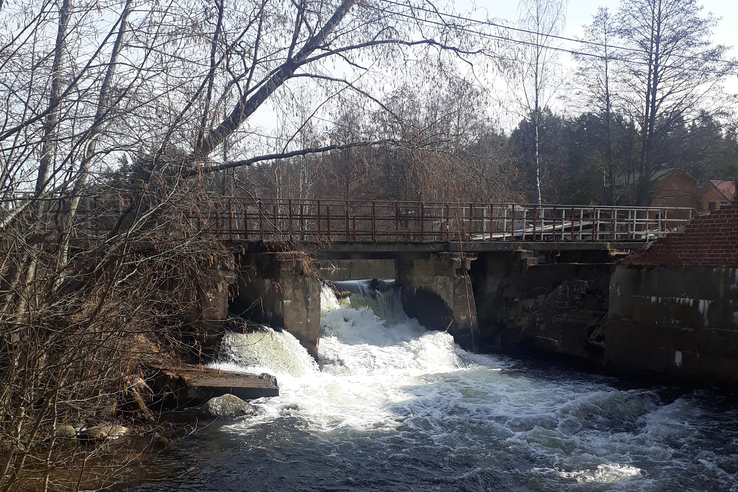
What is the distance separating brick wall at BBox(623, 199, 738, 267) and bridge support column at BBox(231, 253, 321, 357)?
7.67 m

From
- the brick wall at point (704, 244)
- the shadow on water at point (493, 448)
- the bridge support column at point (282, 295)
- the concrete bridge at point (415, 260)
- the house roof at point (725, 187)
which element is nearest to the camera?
the shadow on water at point (493, 448)

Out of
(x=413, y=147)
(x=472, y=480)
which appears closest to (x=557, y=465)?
(x=472, y=480)

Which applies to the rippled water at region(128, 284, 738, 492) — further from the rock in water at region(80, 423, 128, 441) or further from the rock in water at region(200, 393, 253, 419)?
the rock in water at region(80, 423, 128, 441)

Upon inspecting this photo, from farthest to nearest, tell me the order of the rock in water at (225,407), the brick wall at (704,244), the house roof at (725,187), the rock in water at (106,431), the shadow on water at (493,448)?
the house roof at (725,187)
the brick wall at (704,244)
the rock in water at (225,407)
the rock in water at (106,431)
the shadow on water at (493,448)

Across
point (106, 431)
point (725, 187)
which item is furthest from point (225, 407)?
point (725, 187)

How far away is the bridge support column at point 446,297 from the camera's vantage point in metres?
15.7

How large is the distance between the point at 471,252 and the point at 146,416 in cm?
985

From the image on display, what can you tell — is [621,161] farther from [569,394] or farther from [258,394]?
[258,394]

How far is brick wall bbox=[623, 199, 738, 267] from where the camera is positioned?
10.4 meters

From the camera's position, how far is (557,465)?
7777 millimetres

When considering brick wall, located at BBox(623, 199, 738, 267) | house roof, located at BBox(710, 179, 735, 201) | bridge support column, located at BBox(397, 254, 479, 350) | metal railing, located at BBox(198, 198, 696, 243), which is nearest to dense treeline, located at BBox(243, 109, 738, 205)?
metal railing, located at BBox(198, 198, 696, 243)

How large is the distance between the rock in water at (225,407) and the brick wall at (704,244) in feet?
29.2

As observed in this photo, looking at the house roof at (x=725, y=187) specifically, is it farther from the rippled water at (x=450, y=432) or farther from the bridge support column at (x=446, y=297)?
the rippled water at (x=450, y=432)

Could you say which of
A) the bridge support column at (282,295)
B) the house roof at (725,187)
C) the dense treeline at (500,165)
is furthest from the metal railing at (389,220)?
the house roof at (725,187)
